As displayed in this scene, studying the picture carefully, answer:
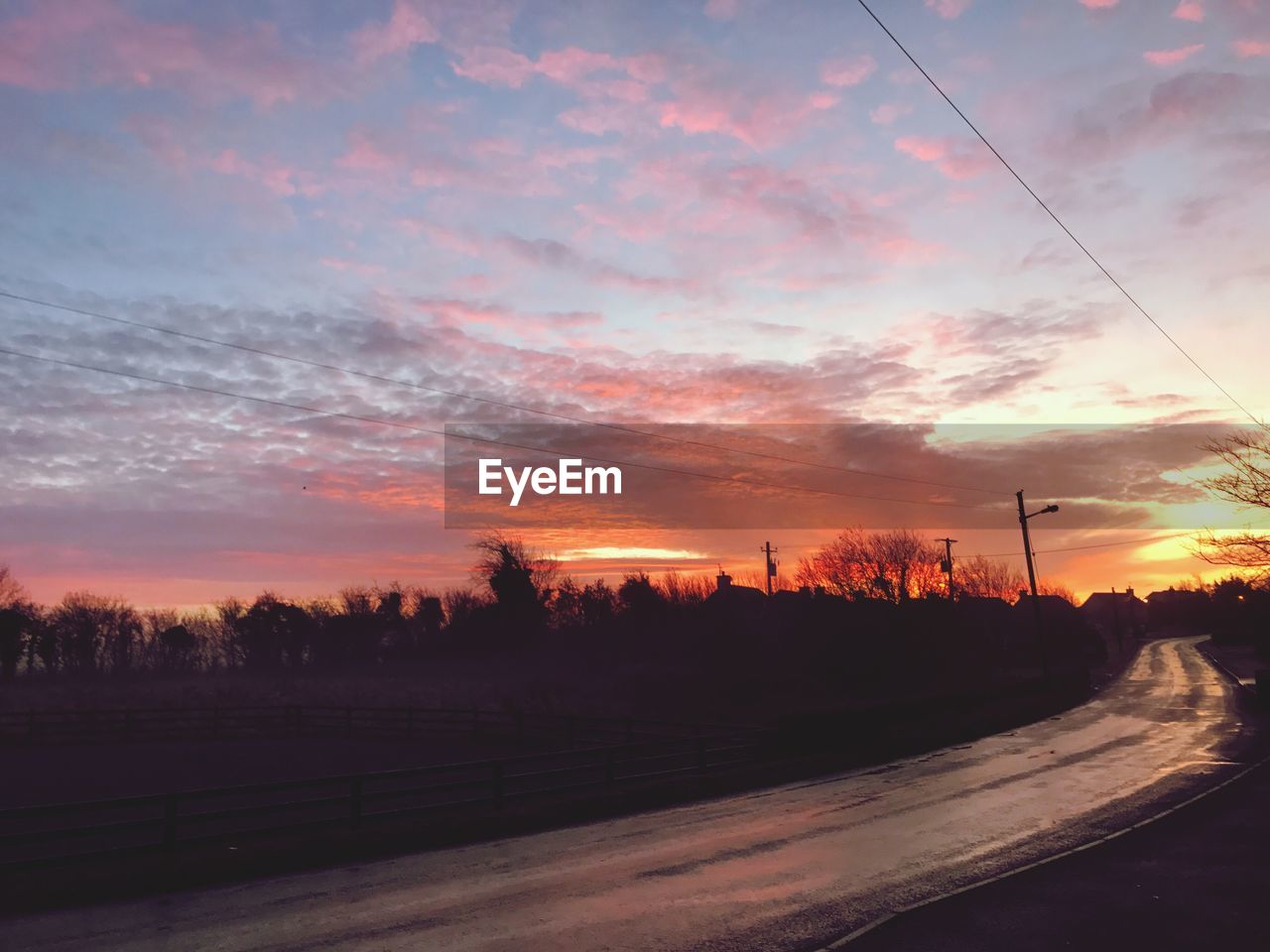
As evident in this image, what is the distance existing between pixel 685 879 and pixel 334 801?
20.4ft

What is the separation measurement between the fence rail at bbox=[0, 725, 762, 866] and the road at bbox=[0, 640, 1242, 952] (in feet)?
5.64

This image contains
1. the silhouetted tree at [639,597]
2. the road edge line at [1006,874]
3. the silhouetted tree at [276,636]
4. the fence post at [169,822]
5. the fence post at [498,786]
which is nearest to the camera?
the road edge line at [1006,874]

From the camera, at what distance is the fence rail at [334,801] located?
1300cm

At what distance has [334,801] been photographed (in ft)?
45.2

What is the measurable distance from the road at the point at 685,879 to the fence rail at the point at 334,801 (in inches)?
67.7

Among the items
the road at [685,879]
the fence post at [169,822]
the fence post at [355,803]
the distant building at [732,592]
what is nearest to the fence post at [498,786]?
the road at [685,879]

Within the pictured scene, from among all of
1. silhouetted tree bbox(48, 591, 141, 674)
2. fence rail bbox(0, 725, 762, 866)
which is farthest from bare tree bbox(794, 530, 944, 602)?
silhouetted tree bbox(48, 591, 141, 674)

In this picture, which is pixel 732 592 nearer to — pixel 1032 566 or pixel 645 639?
pixel 645 639

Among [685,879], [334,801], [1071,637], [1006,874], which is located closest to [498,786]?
[334,801]

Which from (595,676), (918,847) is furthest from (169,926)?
(595,676)

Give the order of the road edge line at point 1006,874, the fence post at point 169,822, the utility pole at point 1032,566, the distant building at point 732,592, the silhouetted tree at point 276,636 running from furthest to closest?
the silhouetted tree at point 276,636 → the distant building at point 732,592 → the utility pole at point 1032,566 → the fence post at point 169,822 → the road edge line at point 1006,874

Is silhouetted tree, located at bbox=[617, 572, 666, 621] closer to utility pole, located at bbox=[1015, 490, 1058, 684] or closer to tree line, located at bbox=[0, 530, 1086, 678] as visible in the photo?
tree line, located at bbox=[0, 530, 1086, 678]

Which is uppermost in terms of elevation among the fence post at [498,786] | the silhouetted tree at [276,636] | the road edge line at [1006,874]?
the silhouetted tree at [276,636]

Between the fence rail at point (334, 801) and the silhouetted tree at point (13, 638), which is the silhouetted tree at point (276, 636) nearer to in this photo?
the silhouetted tree at point (13, 638)
